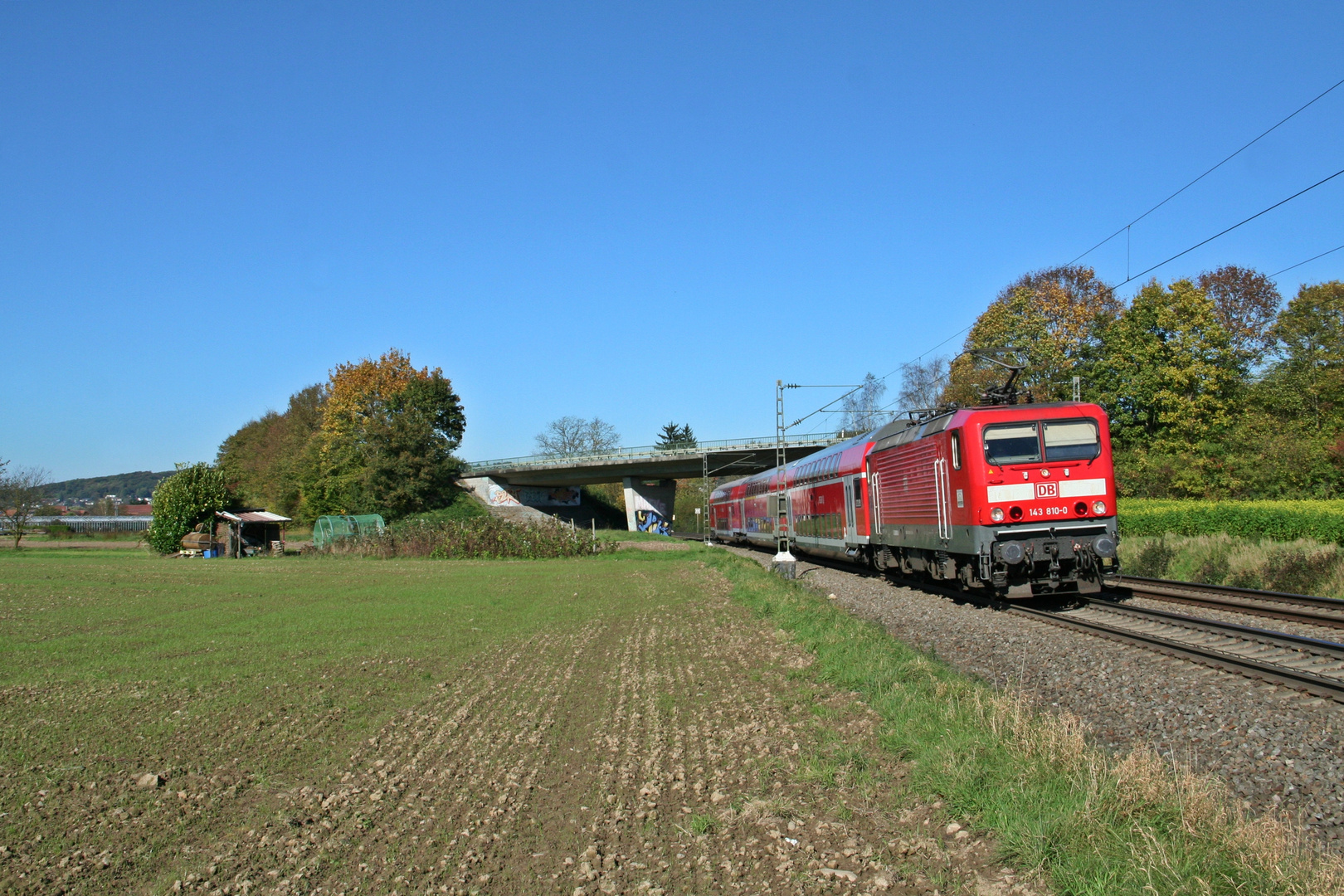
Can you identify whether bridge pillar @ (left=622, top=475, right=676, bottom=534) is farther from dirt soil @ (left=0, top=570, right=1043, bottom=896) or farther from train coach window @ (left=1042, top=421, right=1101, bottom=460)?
dirt soil @ (left=0, top=570, right=1043, bottom=896)

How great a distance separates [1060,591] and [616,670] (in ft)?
27.4

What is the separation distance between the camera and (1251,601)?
15.2 m

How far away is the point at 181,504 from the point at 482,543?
14.9 meters

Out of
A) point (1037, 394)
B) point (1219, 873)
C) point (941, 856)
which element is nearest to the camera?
point (1219, 873)

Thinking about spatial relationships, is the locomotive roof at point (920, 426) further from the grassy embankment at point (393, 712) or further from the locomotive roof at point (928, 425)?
the grassy embankment at point (393, 712)

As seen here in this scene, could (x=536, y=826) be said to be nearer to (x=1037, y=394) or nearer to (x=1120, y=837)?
(x=1120, y=837)

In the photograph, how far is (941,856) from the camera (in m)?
4.92

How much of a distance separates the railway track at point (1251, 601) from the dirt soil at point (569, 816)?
25.9 feet

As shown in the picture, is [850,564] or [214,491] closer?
[850,564]

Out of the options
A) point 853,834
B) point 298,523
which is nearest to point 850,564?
point 853,834

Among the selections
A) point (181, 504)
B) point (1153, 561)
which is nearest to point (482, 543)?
point (181, 504)

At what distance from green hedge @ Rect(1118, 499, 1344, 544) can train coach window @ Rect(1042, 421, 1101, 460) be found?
32.3 feet

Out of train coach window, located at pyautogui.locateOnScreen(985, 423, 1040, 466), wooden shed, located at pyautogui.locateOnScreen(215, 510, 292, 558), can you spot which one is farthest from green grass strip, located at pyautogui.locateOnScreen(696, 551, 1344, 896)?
wooden shed, located at pyautogui.locateOnScreen(215, 510, 292, 558)

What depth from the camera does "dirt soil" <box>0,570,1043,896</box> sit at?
4.86 metres
